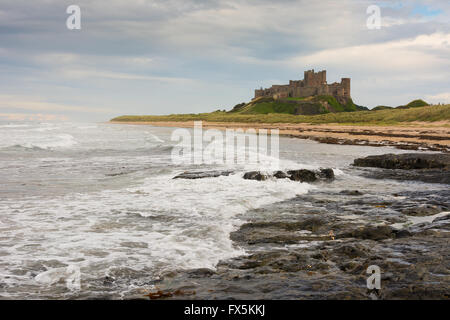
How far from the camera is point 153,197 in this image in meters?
11.6

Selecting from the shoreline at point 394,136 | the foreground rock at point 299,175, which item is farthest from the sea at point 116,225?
the shoreline at point 394,136

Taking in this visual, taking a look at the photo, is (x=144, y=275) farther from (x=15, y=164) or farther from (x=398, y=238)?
(x=15, y=164)

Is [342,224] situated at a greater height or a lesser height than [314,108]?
lesser

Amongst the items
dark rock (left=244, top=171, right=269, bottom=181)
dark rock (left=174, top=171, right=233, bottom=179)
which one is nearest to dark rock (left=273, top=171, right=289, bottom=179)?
dark rock (left=244, top=171, right=269, bottom=181)

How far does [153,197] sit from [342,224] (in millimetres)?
5838

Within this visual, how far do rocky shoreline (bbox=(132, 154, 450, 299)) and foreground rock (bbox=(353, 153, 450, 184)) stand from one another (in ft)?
18.4

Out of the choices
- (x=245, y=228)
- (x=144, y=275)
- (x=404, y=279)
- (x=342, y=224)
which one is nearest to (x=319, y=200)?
(x=342, y=224)

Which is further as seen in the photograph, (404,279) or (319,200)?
(319,200)

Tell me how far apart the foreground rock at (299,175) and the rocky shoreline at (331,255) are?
13.0 feet

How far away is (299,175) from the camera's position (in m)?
15.5

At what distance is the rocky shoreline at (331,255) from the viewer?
4.81m

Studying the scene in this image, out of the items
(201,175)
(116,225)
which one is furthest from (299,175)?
(116,225)

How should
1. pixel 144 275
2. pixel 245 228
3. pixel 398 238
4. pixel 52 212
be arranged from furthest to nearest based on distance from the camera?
pixel 52 212
pixel 245 228
pixel 398 238
pixel 144 275
